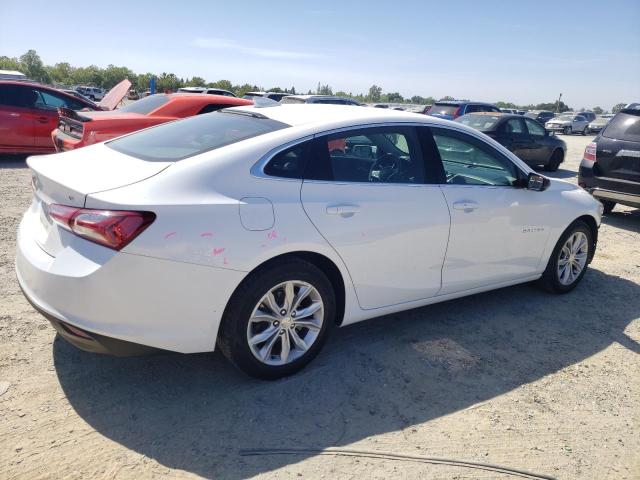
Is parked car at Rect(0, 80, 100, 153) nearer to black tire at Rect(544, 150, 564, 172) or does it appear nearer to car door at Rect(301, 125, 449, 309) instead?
car door at Rect(301, 125, 449, 309)

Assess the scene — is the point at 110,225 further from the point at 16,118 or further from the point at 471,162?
the point at 16,118

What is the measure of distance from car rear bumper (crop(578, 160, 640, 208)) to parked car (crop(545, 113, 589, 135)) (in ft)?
107

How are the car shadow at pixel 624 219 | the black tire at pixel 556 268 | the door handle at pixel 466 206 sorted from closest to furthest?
1. the door handle at pixel 466 206
2. the black tire at pixel 556 268
3. the car shadow at pixel 624 219

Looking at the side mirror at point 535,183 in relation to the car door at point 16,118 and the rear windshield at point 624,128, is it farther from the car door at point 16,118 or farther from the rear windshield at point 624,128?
the car door at point 16,118

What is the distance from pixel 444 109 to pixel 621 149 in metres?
9.88

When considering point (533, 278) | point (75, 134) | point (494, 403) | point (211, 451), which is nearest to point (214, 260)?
point (211, 451)

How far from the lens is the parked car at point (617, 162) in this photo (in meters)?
7.54

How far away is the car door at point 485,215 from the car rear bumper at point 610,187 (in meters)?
3.89

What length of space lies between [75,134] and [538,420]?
6.99 metres

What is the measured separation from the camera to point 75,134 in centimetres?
748

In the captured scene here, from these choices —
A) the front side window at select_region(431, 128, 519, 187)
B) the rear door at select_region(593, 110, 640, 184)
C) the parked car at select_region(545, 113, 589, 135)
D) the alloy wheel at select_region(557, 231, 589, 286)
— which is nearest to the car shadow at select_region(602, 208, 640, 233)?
the rear door at select_region(593, 110, 640, 184)

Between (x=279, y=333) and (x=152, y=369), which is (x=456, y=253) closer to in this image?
(x=279, y=333)

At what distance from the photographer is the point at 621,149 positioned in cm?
770

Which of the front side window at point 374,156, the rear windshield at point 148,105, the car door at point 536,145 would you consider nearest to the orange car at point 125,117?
the rear windshield at point 148,105
